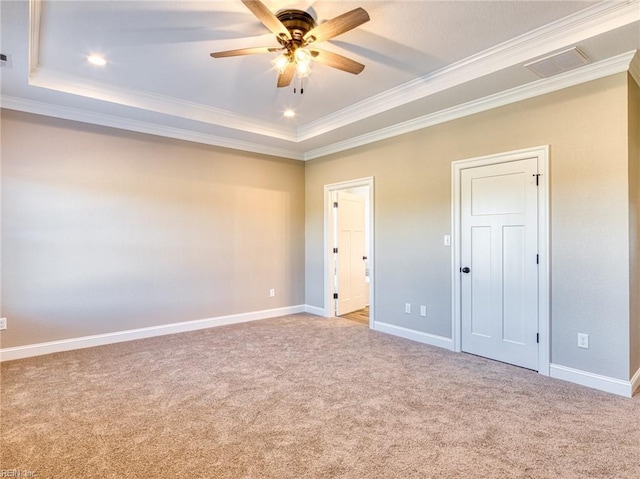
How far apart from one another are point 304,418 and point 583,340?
7.95ft

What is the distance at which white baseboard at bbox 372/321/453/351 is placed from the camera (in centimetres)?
398

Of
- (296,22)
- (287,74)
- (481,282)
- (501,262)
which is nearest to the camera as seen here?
(296,22)

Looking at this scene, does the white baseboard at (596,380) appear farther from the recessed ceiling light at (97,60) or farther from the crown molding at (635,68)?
the recessed ceiling light at (97,60)

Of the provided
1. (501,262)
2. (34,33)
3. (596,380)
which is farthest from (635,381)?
(34,33)

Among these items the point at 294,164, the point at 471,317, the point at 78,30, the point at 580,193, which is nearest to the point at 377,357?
the point at 471,317

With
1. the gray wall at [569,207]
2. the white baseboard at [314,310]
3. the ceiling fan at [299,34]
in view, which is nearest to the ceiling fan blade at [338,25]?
the ceiling fan at [299,34]

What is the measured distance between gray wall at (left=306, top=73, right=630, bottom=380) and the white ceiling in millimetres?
201

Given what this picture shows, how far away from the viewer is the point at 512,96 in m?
3.39

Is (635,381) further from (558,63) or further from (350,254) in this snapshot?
(350,254)

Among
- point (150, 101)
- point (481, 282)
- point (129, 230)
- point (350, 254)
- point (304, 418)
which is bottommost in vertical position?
point (304, 418)

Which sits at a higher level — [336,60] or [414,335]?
[336,60]

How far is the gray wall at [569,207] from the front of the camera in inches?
111

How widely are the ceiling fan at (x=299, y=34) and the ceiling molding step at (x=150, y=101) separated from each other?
177 cm

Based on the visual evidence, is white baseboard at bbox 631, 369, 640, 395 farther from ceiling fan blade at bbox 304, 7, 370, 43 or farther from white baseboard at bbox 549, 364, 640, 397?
ceiling fan blade at bbox 304, 7, 370, 43
